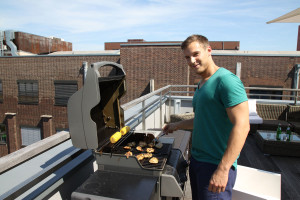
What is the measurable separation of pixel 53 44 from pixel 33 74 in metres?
5.80

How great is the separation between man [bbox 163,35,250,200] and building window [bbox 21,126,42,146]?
20.1m

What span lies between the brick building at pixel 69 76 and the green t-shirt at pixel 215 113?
14.0 metres

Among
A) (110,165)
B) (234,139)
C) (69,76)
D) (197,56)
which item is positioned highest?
(197,56)

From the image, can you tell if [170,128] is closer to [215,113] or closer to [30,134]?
[215,113]

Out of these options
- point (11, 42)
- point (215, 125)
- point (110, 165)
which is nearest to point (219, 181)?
point (215, 125)

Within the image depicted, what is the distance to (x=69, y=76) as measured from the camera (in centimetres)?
1772

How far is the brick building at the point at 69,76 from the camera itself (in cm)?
1484

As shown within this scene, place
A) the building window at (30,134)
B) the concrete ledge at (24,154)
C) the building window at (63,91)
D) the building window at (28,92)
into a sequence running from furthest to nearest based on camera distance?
the building window at (30,134)
the building window at (28,92)
the building window at (63,91)
the concrete ledge at (24,154)

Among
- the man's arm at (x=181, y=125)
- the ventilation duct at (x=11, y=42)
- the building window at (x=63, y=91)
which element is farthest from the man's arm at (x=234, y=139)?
the ventilation duct at (x=11, y=42)

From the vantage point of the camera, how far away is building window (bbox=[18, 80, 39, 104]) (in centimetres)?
1867

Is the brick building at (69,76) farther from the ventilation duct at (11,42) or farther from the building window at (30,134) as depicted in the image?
the ventilation duct at (11,42)

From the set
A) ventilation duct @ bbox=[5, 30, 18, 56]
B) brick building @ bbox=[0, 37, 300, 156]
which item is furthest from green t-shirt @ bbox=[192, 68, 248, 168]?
ventilation duct @ bbox=[5, 30, 18, 56]

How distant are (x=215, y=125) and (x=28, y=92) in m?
20.6

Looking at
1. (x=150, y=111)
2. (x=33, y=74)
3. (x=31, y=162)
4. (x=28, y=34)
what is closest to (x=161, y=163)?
(x=31, y=162)
